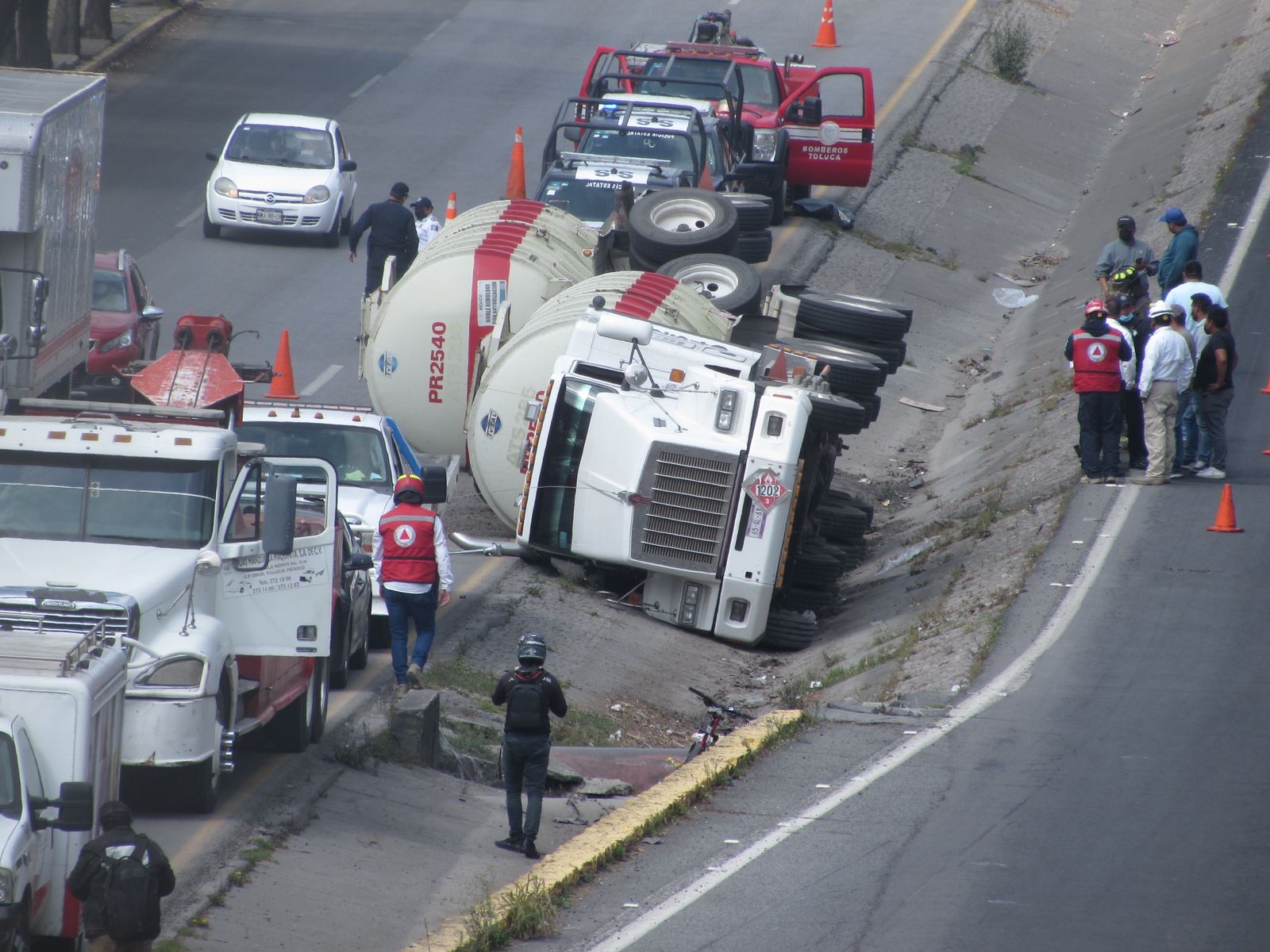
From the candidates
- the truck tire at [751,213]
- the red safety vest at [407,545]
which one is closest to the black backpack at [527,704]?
the red safety vest at [407,545]

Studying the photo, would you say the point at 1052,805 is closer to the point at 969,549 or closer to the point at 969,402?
the point at 969,549

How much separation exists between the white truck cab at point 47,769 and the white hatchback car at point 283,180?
20.3 metres

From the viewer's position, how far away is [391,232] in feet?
72.1

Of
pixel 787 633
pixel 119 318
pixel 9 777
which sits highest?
pixel 9 777

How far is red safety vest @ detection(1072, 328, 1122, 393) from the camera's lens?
55.8 ft

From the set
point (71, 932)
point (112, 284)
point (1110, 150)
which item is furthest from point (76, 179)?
point (1110, 150)

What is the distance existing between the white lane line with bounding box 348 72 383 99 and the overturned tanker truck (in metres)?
19.2

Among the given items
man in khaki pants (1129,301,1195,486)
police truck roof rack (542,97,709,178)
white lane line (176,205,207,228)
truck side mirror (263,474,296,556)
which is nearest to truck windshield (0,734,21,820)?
truck side mirror (263,474,296,556)

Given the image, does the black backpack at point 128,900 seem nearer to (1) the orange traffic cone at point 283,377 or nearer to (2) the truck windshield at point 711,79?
(1) the orange traffic cone at point 283,377

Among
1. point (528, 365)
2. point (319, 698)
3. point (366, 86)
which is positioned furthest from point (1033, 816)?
point (366, 86)

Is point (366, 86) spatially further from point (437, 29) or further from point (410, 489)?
point (410, 489)

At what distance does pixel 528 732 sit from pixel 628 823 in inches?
30.2

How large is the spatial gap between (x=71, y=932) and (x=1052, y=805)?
5.53 metres

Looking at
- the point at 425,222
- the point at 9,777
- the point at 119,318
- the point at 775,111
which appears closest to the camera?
the point at 9,777
